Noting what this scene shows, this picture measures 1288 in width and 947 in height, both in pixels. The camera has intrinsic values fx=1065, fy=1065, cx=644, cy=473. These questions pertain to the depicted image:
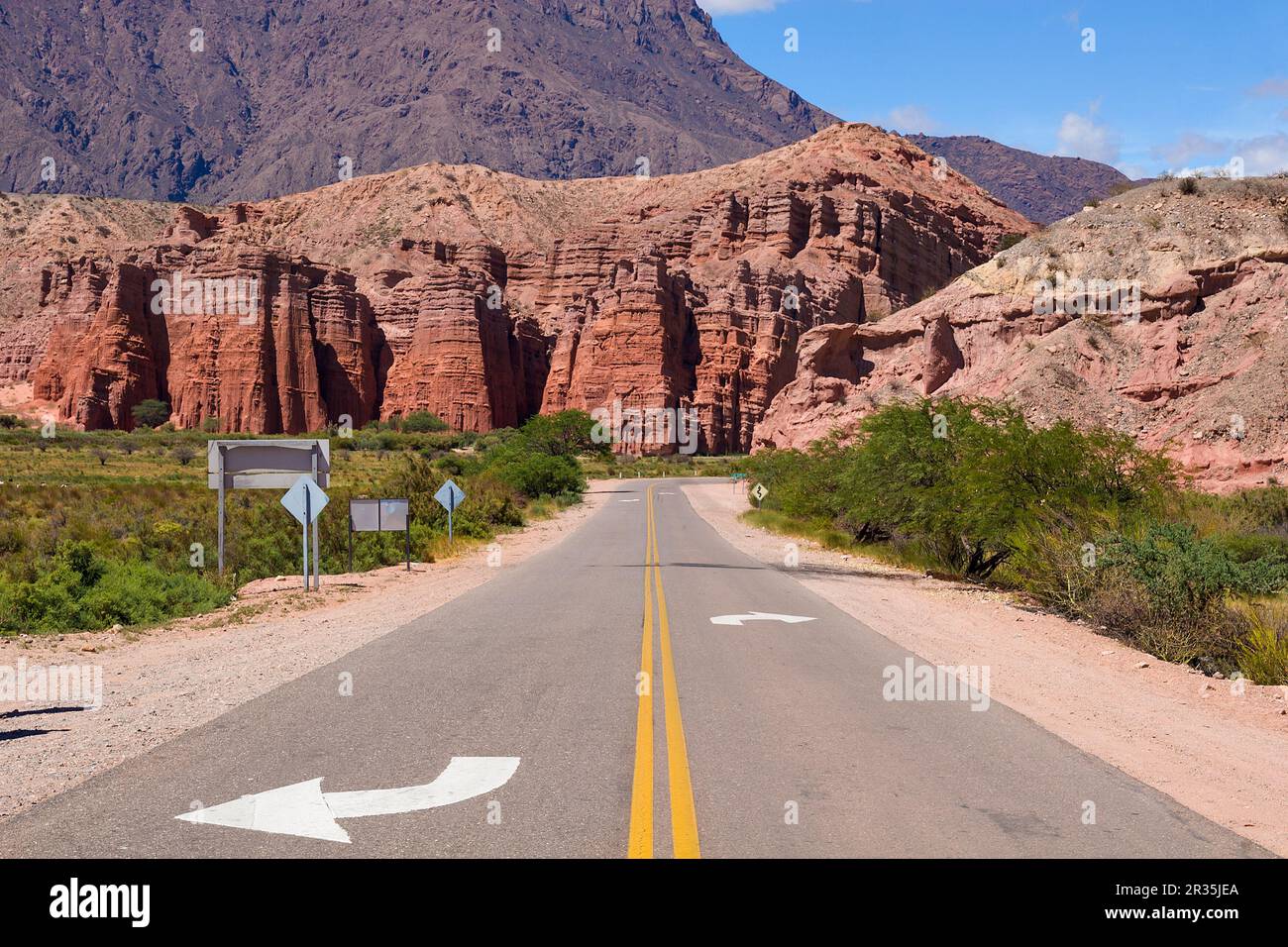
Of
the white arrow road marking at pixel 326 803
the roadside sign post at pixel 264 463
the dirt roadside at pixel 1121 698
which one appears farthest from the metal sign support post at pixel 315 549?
the white arrow road marking at pixel 326 803

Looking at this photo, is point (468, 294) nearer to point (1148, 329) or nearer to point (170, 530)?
point (1148, 329)

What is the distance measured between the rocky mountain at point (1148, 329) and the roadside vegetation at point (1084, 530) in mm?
4216

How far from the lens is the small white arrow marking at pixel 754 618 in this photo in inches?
543

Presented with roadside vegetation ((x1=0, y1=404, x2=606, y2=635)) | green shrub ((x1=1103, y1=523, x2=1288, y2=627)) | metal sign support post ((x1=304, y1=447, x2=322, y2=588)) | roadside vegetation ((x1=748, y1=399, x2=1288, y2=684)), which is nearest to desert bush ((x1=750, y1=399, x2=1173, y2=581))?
roadside vegetation ((x1=748, y1=399, x2=1288, y2=684))

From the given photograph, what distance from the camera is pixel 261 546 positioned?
76.2 feet

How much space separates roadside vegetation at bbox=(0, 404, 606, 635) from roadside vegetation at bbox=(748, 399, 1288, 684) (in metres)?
11.0

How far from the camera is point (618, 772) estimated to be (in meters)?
6.49

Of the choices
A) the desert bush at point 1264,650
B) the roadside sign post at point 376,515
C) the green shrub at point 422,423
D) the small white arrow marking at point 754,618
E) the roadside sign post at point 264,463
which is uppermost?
the green shrub at point 422,423

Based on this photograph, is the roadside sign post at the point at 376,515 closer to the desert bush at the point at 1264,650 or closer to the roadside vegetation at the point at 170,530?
the roadside vegetation at the point at 170,530

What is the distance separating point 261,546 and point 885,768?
19.3 metres

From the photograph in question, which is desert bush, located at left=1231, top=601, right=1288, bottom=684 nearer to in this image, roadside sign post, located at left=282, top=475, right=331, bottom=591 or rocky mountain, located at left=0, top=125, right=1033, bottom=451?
roadside sign post, located at left=282, top=475, right=331, bottom=591

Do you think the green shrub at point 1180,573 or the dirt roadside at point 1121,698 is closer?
the dirt roadside at point 1121,698

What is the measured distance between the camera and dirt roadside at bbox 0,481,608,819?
23.0 ft
